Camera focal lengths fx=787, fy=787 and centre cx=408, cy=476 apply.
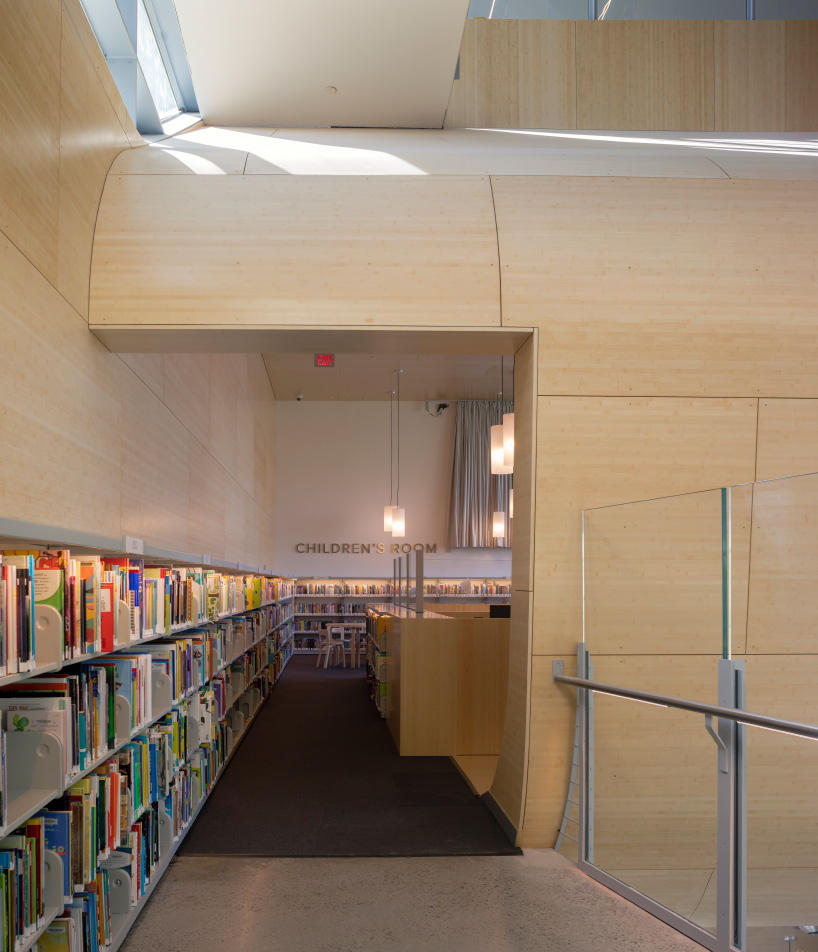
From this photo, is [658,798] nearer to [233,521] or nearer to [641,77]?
[641,77]

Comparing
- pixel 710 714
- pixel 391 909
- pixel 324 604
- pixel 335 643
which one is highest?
pixel 710 714

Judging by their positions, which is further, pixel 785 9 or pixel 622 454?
pixel 785 9

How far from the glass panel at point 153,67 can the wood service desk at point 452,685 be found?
4410 mm

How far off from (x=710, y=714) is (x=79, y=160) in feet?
12.3

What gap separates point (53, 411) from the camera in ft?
10.9

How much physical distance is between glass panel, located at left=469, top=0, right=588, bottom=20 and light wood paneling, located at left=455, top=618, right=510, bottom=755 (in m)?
5.37

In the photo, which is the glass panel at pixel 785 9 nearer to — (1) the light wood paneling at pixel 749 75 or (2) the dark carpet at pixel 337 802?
(1) the light wood paneling at pixel 749 75

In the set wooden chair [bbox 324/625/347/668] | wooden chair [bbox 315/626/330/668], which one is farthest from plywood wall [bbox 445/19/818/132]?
wooden chair [bbox 315/626/330/668]

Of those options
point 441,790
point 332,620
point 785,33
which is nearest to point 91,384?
point 441,790

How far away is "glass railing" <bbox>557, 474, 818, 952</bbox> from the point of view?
8.38 feet

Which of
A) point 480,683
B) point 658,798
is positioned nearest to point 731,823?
point 658,798

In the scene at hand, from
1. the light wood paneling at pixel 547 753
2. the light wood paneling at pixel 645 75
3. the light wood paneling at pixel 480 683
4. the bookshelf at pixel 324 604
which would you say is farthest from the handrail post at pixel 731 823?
the bookshelf at pixel 324 604

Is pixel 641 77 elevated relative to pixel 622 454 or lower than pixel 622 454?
elevated

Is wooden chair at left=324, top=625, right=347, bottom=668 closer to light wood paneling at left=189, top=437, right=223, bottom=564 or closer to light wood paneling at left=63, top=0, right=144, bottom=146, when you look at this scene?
light wood paneling at left=189, top=437, right=223, bottom=564
